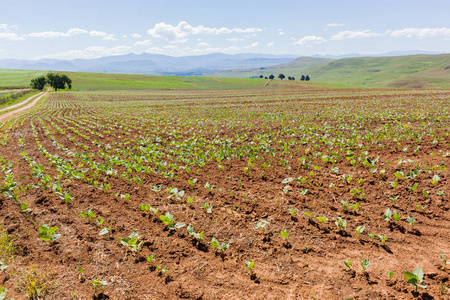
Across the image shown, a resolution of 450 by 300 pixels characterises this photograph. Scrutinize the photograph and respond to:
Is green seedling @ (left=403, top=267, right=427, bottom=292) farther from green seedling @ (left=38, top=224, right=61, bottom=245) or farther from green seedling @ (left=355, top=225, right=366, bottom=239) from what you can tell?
green seedling @ (left=38, top=224, right=61, bottom=245)

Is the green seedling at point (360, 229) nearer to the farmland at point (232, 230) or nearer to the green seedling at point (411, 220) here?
the farmland at point (232, 230)

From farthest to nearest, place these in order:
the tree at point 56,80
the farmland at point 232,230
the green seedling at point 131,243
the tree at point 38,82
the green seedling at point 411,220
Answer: the tree at point 38,82 → the tree at point 56,80 → the green seedling at point 411,220 → the green seedling at point 131,243 → the farmland at point 232,230

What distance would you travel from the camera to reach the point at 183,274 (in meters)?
4.61

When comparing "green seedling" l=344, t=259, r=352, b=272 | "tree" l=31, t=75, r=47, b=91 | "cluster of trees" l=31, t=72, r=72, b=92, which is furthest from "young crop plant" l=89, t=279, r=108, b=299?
"tree" l=31, t=75, r=47, b=91

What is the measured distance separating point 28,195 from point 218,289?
782cm

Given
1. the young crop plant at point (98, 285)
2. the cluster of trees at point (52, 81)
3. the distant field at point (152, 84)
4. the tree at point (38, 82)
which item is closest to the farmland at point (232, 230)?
the young crop plant at point (98, 285)

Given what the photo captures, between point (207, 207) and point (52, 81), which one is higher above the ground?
point (52, 81)

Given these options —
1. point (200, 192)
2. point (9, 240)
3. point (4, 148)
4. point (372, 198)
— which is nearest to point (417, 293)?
point (372, 198)

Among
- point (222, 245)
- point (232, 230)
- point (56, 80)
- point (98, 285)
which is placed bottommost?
point (98, 285)

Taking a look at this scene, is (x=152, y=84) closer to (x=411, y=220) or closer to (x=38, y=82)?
(x=38, y=82)

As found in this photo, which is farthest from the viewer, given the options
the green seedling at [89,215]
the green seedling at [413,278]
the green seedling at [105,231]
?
the green seedling at [89,215]

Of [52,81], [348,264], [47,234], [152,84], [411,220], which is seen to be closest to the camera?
[348,264]

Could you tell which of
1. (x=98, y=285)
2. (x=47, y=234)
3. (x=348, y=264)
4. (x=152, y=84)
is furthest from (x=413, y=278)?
(x=152, y=84)

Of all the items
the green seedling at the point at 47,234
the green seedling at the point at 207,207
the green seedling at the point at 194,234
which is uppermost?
the green seedling at the point at 47,234
